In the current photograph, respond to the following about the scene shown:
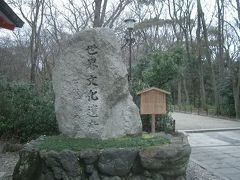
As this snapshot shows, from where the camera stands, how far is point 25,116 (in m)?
11.7

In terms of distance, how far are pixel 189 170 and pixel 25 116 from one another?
5.85 meters

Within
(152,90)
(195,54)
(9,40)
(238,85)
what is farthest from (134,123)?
(195,54)

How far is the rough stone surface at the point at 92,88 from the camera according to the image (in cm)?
738

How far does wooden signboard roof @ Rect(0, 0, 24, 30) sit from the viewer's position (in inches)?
317

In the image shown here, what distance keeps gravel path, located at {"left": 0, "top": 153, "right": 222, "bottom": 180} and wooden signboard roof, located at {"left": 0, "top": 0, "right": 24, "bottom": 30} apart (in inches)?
136

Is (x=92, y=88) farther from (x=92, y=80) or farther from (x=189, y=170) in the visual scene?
(x=189, y=170)

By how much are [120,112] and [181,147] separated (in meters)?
1.81

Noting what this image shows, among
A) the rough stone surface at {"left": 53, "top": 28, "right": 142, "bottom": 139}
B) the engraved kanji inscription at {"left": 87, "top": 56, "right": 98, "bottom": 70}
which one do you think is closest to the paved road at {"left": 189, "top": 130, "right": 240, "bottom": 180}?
the rough stone surface at {"left": 53, "top": 28, "right": 142, "bottom": 139}

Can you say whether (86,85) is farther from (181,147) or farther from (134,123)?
(181,147)

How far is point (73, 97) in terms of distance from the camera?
24.4 ft

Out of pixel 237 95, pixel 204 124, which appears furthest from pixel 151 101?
pixel 237 95

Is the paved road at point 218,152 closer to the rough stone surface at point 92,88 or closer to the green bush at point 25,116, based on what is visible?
the rough stone surface at point 92,88

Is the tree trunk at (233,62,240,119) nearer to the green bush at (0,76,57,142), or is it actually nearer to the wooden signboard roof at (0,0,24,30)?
the green bush at (0,76,57,142)

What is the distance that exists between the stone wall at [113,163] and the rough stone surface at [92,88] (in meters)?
1.29
